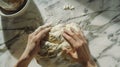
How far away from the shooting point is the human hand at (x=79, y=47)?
1.11 metres

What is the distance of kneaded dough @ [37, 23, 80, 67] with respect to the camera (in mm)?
Result: 1180

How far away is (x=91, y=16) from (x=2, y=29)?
1.70 feet

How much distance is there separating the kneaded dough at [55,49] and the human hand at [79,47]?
4 centimetres

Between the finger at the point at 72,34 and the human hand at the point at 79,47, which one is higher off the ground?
the finger at the point at 72,34

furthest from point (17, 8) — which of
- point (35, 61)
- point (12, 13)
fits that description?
point (35, 61)

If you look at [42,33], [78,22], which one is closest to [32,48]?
[42,33]

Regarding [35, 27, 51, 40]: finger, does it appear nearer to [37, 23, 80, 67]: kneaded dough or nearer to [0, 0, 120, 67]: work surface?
[37, 23, 80, 67]: kneaded dough

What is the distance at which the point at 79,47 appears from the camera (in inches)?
43.7

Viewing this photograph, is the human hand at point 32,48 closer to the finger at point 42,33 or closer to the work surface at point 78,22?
the finger at point 42,33

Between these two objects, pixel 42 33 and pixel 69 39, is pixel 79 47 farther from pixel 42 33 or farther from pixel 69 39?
pixel 42 33

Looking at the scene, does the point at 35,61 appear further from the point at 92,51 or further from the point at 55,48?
the point at 92,51

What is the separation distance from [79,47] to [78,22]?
10.1 inches

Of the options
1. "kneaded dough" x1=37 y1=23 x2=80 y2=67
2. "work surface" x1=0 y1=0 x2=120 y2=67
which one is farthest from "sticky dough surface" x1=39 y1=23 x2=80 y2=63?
"work surface" x1=0 y1=0 x2=120 y2=67

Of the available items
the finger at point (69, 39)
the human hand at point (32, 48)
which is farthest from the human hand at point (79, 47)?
the human hand at point (32, 48)
